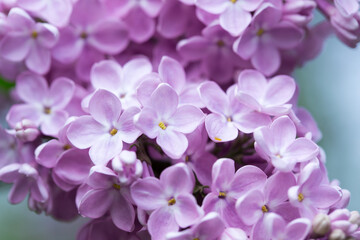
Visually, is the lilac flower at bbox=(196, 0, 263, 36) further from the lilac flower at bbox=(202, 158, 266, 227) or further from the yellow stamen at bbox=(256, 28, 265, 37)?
the lilac flower at bbox=(202, 158, 266, 227)

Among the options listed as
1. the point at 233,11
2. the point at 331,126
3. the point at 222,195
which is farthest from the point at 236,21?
the point at 331,126

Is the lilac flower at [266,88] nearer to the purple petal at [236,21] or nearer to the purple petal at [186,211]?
the purple petal at [236,21]

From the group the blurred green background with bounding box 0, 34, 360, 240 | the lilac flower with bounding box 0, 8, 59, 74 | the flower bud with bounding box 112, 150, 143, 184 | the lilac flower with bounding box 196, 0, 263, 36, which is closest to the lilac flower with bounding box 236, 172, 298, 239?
the flower bud with bounding box 112, 150, 143, 184

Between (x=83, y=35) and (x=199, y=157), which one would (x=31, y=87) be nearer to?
(x=83, y=35)

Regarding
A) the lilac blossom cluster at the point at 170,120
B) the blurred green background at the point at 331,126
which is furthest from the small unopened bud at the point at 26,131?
the blurred green background at the point at 331,126

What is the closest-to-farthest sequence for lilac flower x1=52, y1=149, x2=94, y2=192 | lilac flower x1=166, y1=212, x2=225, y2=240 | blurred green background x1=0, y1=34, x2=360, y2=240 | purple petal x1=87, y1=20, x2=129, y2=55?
lilac flower x1=166, y1=212, x2=225, y2=240 → lilac flower x1=52, y1=149, x2=94, y2=192 → purple petal x1=87, y1=20, x2=129, y2=55 → blurred green background x1=0, y1=34, x2=360, y2=240

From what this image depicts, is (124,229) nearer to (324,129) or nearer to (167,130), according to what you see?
(167,130)
